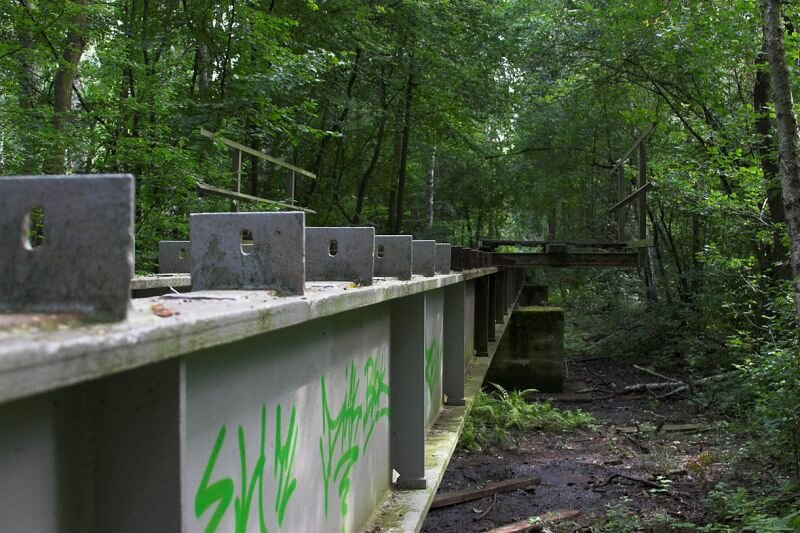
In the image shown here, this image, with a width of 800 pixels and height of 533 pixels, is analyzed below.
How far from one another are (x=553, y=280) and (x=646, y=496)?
2890 centimetres

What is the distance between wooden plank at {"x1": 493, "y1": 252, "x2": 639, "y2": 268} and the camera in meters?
16.2

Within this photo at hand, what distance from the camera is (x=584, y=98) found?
23.4 metres

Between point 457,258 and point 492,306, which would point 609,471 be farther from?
point 457,258

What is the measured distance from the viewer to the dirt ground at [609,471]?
8.66 meters

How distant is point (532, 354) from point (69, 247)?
709 inches

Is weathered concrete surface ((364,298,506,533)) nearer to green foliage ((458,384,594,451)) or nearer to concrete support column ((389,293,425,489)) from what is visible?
concrete support column ((389,293,425,489))

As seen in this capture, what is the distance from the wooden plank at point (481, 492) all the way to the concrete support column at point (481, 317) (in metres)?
1.96

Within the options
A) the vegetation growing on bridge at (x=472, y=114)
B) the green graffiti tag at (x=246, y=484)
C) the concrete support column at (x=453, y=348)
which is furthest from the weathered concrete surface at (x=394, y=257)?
the vegetation growing on bridge at (x=472, y=114)

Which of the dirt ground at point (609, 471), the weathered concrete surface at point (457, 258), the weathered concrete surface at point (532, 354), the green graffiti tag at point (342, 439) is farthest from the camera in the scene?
the weathered concrete surface at point (532, 354)

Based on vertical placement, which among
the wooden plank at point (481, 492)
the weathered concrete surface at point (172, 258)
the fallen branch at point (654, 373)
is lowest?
the wooden plank at point (481, 492)

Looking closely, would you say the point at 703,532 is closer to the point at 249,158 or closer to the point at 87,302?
the point at 87,302

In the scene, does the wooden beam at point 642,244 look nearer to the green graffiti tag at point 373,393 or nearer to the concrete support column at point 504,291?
the concrete support column at point 504,291

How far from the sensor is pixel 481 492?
9555 millimetres

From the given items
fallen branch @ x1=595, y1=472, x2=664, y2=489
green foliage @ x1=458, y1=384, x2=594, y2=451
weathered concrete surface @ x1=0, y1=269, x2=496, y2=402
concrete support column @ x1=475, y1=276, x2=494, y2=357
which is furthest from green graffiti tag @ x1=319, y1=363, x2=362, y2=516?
green foliage @ x1=458, y1=384, x2=594, y2=451
